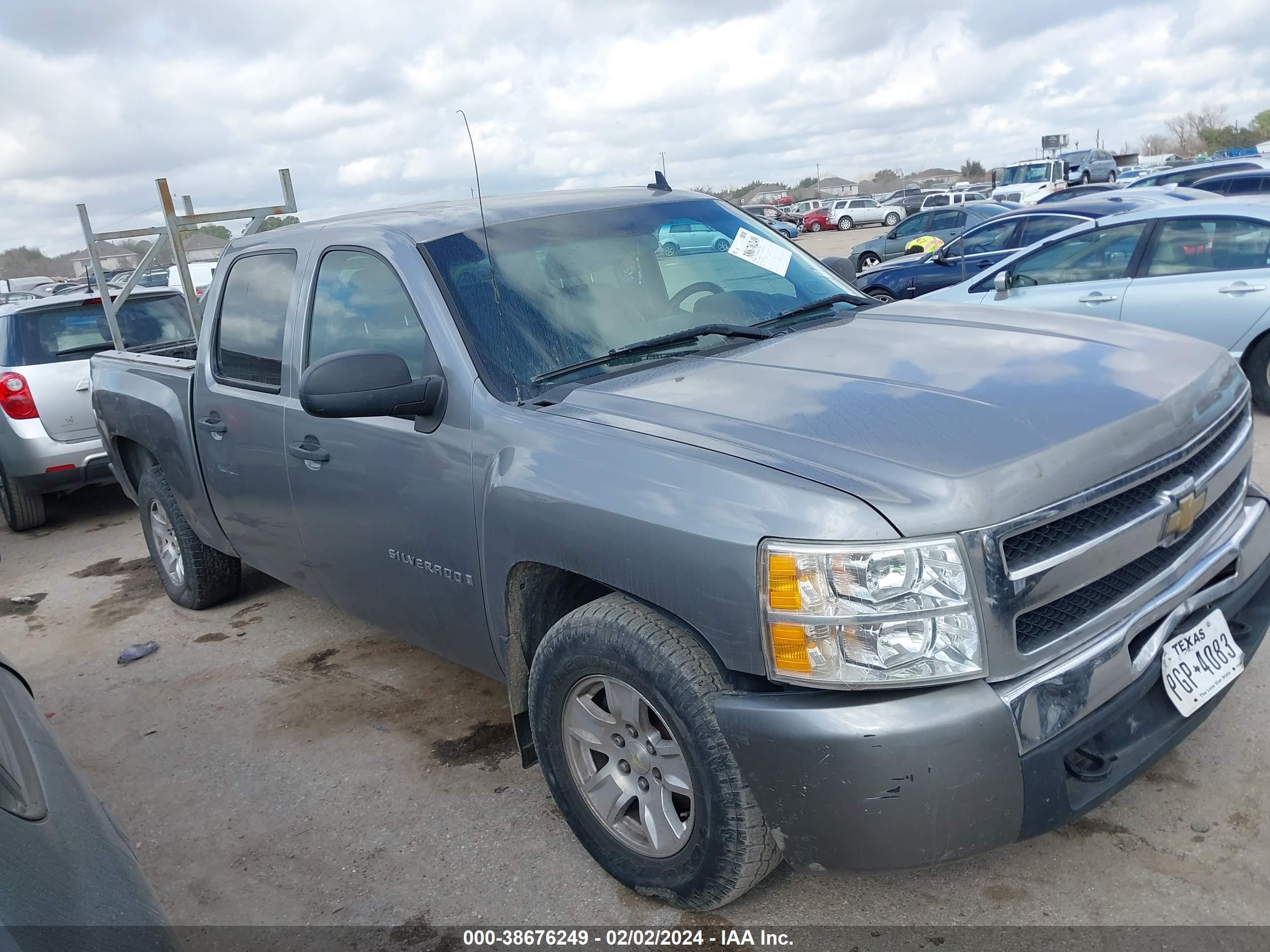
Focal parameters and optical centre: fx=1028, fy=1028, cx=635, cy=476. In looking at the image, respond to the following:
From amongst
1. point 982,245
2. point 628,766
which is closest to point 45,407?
point 628,766

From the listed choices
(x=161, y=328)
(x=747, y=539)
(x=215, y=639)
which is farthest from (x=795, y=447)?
(x=161, y=328)

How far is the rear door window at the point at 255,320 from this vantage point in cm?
390

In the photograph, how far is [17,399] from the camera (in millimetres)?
7293

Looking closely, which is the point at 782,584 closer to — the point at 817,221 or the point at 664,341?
the point at 664,341

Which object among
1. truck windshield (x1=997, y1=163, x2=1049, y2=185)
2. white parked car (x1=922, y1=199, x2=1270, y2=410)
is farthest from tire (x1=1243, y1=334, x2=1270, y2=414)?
truck windshield (x1=997, y1=163, x2=1049, y2=185)

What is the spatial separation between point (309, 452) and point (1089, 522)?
8.29 ft

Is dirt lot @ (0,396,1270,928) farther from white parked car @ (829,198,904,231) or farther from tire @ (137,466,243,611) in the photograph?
white parked car @ (829,198,904,231)

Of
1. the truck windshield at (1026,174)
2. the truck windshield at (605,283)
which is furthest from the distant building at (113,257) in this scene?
the truck windshield at (1026,174)

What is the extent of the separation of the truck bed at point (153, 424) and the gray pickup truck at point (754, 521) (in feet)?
2.85

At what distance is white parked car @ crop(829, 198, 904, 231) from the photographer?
46500 millimetres

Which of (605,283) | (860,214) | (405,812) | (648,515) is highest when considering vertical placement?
(860,214)

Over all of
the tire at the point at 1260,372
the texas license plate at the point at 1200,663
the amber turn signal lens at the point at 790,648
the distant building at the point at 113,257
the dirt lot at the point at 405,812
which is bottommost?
the dirt lot at the point at 405,812

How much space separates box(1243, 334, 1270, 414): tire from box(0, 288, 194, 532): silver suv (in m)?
7.63

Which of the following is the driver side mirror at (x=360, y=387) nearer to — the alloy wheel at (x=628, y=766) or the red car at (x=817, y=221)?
the alloy wheel at (x=628, y=766)
